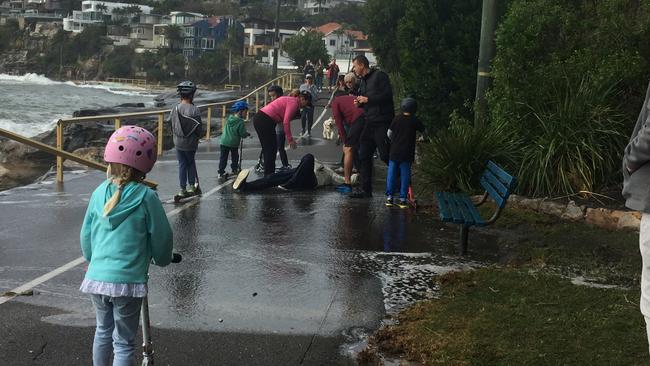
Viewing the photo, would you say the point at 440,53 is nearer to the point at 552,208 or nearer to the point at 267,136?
the point at 267,136

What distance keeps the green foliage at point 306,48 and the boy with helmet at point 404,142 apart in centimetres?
5907

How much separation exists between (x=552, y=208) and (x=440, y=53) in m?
5.62

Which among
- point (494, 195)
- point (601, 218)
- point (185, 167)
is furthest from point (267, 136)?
point (601, 218)

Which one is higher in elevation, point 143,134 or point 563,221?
point 143,134

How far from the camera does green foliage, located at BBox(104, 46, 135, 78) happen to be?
5787 inches

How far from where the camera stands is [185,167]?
11055 mm

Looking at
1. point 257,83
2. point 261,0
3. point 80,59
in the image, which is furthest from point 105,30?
point 257,83

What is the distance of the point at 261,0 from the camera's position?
192375 mm

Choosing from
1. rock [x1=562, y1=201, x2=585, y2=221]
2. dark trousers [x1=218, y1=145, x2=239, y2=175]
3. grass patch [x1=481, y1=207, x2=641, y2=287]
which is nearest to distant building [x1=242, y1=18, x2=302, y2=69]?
dark trousers [x1=218, y1=145, x2=239, y2=175]

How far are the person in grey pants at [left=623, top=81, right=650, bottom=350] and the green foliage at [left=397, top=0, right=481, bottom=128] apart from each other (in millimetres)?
10184

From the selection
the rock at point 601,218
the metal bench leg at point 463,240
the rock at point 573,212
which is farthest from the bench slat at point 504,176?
the rock at point 601,218

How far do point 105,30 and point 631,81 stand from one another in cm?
16861

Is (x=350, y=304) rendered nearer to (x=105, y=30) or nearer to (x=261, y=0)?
(x=105, y=30)

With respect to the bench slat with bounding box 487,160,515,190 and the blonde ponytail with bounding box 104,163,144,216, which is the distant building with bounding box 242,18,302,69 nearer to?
the bench slat with bounding box 487,160,515,190
